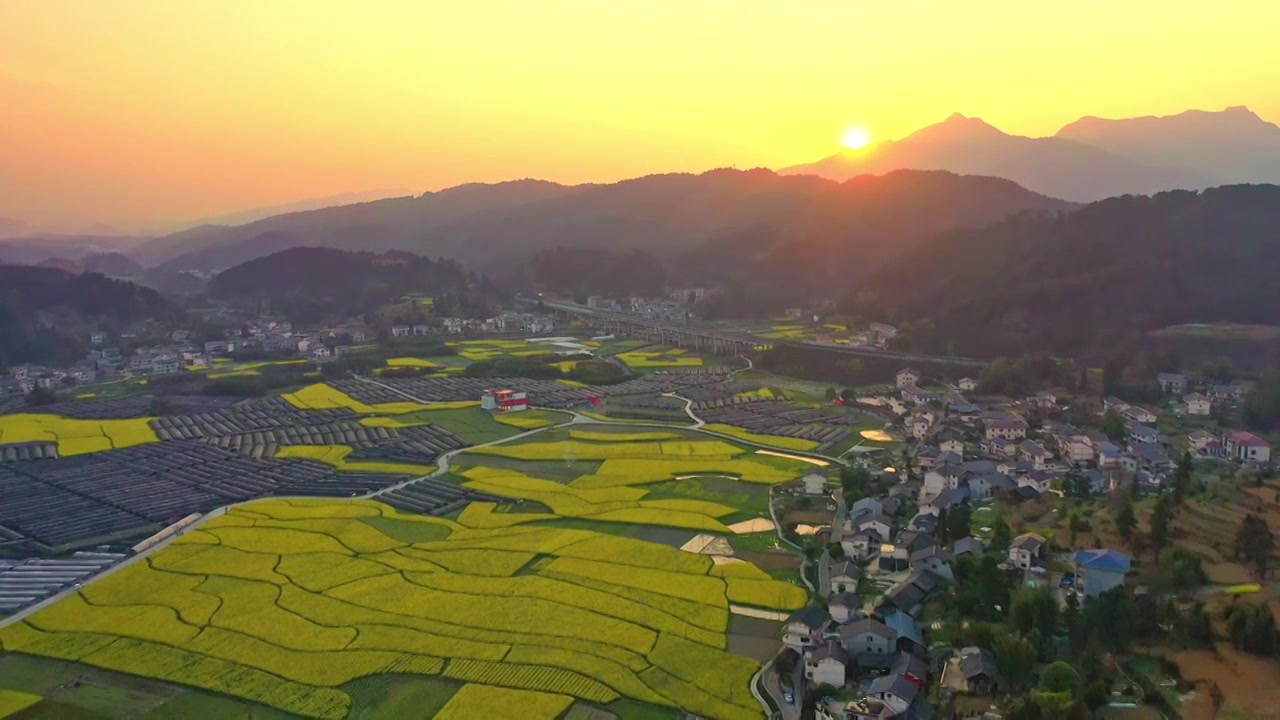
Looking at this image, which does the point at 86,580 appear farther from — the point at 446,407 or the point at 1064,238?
the point at 1064,238

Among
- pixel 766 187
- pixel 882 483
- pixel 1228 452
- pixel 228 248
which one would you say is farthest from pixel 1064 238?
pixel 228 248

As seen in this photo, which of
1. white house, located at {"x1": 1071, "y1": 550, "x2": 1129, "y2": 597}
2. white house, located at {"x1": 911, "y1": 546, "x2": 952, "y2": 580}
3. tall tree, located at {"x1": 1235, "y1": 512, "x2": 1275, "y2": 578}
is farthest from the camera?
white house, located at {"x1": 911, "y1": 546, "x2": 952, "y2": 580}

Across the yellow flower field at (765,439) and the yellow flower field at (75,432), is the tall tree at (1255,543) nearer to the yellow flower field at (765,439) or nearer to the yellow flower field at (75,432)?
the yellow flower field at (765,439)

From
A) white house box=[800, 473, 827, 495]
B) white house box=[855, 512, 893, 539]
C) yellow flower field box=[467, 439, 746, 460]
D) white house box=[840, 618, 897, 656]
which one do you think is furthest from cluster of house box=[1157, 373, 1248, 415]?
white house box=[840, 618, 897, 656]

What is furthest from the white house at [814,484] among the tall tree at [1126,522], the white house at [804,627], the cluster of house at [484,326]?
the cluster of house at [484,326]

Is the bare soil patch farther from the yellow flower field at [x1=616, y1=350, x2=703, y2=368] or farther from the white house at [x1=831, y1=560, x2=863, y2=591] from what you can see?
the yellow flower field at [x1=616, y1=350, x2=703, y2=368]

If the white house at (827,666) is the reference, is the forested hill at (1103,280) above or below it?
above

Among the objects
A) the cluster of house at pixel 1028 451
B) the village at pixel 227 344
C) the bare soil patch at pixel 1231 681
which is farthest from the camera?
the village at pixel 227 344
